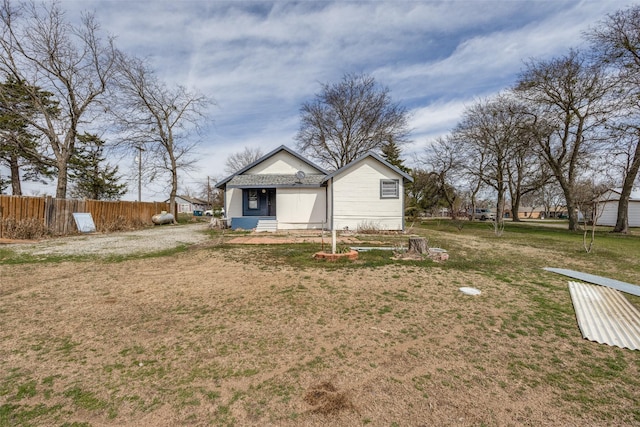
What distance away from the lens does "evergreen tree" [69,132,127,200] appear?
28.1 m

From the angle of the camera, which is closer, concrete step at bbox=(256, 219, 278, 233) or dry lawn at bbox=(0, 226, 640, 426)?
dry lawn at bbox=(0, 226, 640, 426)

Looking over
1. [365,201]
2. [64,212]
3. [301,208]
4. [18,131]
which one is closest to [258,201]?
[301,208]

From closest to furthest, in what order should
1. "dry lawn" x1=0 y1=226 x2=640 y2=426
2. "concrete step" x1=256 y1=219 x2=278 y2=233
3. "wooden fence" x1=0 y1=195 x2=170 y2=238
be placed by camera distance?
"dry lawn" x1=0 y1=226 x2=640 y2=426 → "wooden fence" x1=0 y1=195 x2=170 y2=238 → "concrete step" x1=256 y1=219 x2=278 y2=233

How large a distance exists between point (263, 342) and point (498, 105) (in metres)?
29.9

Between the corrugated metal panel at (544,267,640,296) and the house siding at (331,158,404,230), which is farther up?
the house siding at (331,158,404,230)

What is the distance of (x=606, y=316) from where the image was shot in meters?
4.24

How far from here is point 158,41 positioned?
39.7 ft

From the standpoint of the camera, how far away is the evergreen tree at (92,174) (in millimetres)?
28125

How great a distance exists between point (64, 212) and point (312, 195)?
43.7 ft

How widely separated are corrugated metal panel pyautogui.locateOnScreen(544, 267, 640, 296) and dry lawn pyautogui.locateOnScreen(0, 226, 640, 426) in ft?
4.63

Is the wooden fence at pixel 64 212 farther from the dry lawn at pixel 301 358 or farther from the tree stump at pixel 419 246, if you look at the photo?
the tree stump at pixel 419 246

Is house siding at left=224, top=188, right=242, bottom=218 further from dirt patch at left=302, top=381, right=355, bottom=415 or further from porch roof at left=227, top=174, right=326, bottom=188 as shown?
dirt patch at left=302, top=381, right=355, bottom=415

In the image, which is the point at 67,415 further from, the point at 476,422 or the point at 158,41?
the point at 158,41

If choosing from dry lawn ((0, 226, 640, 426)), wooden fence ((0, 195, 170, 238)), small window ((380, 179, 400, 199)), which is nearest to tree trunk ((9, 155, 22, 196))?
wooden fence ((0, 195, 170, 238))
